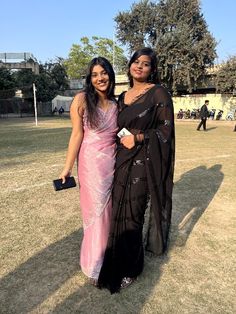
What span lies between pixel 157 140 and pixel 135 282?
Result: 120 cm

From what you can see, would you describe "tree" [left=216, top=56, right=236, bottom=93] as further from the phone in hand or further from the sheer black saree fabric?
the phone in hand

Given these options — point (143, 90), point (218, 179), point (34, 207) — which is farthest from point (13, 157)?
point (143, 90)

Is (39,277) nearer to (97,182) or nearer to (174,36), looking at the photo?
(97,182)

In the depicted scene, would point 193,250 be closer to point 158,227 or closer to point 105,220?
point 158,227

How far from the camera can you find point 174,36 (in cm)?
3131

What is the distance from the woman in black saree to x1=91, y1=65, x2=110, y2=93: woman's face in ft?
0.78

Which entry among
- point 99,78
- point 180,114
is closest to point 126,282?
point 99,78

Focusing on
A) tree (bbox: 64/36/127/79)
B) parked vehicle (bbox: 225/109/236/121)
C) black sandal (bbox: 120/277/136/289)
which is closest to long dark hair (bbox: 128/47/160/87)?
black sandal (bbox: 120/277/136/289)

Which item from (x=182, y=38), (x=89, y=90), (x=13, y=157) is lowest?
(x=13, y=157)

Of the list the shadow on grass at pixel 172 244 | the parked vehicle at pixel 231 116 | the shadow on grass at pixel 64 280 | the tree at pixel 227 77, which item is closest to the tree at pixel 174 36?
the tree at pixel 227 77

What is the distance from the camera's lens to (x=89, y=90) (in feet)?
9.03

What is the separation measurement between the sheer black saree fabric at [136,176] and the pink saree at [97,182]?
0.20 feet

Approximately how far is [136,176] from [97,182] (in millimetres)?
320

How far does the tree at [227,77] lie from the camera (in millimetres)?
29391
